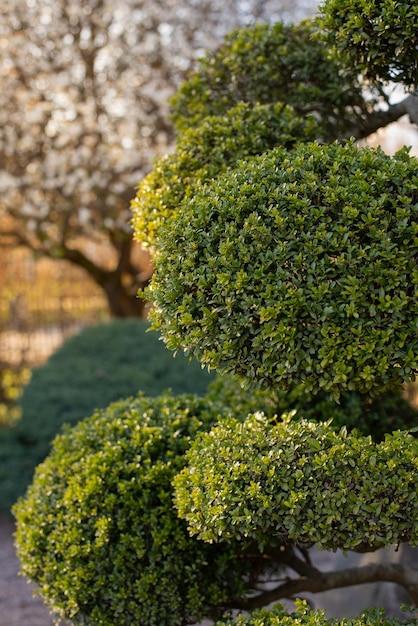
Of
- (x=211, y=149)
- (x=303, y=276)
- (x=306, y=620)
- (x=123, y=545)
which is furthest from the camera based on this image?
(x=211, y=149)

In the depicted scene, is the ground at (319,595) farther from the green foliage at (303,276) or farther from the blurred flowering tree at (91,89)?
the blurred flowering tree at (91,89)

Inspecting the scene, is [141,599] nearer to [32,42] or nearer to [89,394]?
[89,394]

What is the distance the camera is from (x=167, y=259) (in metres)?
2.53

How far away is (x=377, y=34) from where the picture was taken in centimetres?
261

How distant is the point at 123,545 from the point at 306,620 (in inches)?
29.7

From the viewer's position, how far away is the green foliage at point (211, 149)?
2.91 metres

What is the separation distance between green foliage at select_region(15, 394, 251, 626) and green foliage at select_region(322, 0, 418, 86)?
1495 millimetres

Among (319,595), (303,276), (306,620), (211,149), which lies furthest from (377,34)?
(319,595)

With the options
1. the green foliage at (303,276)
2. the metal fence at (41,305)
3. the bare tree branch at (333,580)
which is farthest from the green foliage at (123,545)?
the metal fence at (41,305)

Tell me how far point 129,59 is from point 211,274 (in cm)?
580

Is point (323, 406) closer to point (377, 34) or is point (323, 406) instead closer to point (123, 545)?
point (123, 545)

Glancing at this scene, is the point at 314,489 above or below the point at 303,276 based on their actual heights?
below

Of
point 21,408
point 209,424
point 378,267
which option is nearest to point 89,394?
point 21,408

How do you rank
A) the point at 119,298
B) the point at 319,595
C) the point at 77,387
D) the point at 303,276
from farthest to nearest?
the point at 119,298, the point at 77,387, the point at 319,595, the point at 303,276
